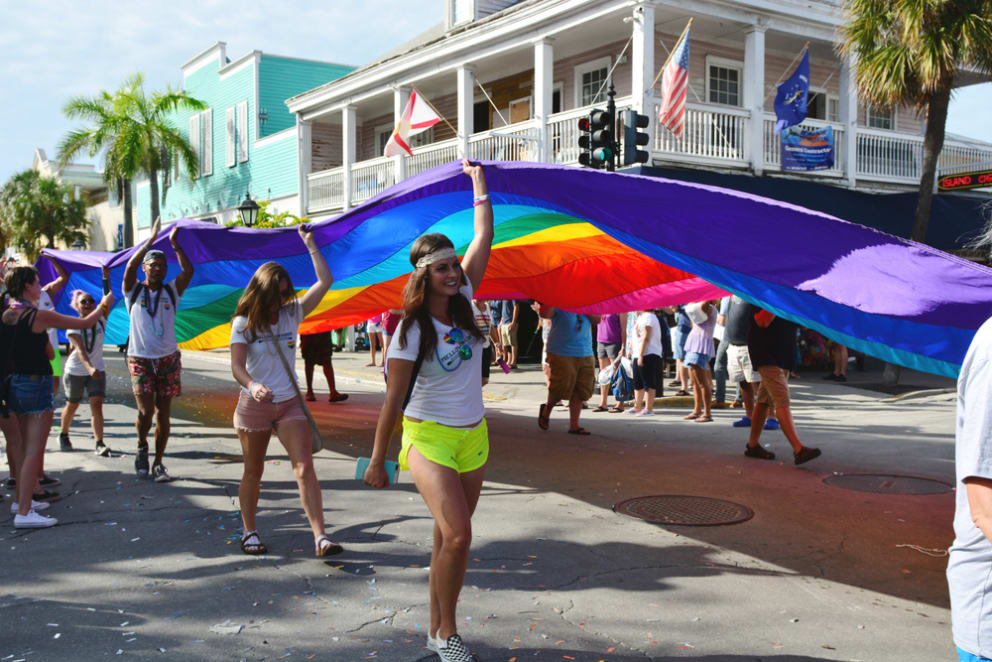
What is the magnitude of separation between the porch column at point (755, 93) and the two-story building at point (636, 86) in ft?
0.09

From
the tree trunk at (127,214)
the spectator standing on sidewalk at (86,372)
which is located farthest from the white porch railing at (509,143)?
the tree trunk at (127,214)

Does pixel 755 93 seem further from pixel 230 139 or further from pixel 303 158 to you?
pixel 230 139

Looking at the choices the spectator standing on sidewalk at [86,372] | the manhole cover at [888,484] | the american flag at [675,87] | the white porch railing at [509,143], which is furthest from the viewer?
the white porch railing at [509,143]

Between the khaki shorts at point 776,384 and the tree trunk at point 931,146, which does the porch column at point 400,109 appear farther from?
the khaki shorts at point 776,384

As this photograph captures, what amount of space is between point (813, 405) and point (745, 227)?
9.08 metres

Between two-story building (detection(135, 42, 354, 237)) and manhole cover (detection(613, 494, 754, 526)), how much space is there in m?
21.9

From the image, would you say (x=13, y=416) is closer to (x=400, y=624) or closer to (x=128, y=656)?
(x=128, y=656)

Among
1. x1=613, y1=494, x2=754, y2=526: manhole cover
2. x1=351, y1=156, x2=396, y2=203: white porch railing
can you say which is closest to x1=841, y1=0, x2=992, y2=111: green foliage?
x1=613, y1=494, x2=754, y2=526: manhole cover

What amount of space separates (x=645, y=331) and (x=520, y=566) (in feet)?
22.4

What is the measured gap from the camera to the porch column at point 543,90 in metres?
18.1

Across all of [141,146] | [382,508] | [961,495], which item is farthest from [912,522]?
[141,146]

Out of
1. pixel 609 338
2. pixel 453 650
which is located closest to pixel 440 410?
pixel 453 650

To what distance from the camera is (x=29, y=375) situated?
6.30 meters

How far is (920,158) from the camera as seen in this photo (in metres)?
20.5
